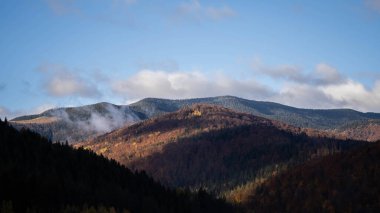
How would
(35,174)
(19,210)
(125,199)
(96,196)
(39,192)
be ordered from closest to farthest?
(19,210), (39,192), (35,174), (96,196), (125,199)

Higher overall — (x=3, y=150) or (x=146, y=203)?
(x=3, y=150)

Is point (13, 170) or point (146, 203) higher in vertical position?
point (13, 170)

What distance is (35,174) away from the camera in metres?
160

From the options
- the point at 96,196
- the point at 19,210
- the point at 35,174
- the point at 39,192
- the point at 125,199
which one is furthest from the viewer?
the point at 125,199

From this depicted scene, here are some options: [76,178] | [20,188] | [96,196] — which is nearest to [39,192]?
[20,188]

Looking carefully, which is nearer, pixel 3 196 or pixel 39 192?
pixel 3 196

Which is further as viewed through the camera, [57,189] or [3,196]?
[57,189]

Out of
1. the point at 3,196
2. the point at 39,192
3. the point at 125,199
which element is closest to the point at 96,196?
the point at 125,199

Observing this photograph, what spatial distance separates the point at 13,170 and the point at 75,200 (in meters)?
20.1

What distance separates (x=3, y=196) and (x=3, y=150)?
156 ft

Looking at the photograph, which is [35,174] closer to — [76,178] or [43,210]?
[43,210]

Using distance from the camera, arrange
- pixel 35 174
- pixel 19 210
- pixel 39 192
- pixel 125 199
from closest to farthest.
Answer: pixel 19 210
pixel 39 192
pixel 35 174
pixel 125 199

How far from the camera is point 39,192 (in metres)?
150

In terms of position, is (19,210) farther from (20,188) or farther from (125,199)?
(125,199)
